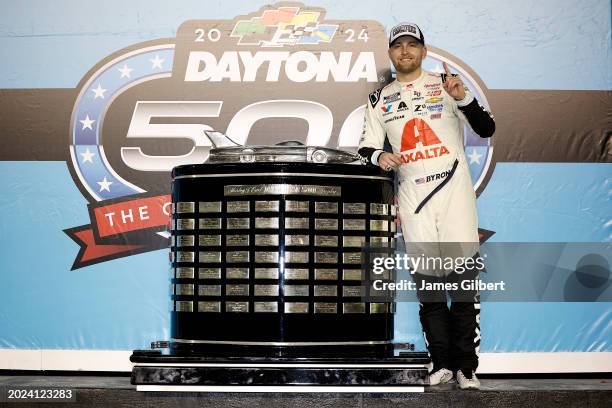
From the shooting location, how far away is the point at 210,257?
4.18 m

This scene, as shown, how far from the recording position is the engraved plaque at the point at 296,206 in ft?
13.4

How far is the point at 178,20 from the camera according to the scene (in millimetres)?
5223

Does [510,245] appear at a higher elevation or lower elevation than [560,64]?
lower

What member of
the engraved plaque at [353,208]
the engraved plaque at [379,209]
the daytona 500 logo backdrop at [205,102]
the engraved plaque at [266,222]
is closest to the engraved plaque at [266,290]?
the engraved plaque at [266,222]

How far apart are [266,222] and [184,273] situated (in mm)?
502

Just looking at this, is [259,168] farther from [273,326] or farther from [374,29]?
[374,29]

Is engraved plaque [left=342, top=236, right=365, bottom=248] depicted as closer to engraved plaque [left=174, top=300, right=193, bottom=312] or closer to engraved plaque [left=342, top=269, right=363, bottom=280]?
engraved plaque [left=342, top=269, right=363, bottom=280]

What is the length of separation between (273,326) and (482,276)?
1.59 metres

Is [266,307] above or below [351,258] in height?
below

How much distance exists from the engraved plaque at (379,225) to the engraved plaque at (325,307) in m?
0.42

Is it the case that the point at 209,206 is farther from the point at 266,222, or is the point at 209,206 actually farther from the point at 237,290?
the point at 237,290

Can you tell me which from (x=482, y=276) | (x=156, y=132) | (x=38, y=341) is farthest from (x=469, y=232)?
(x=38, y=341)
